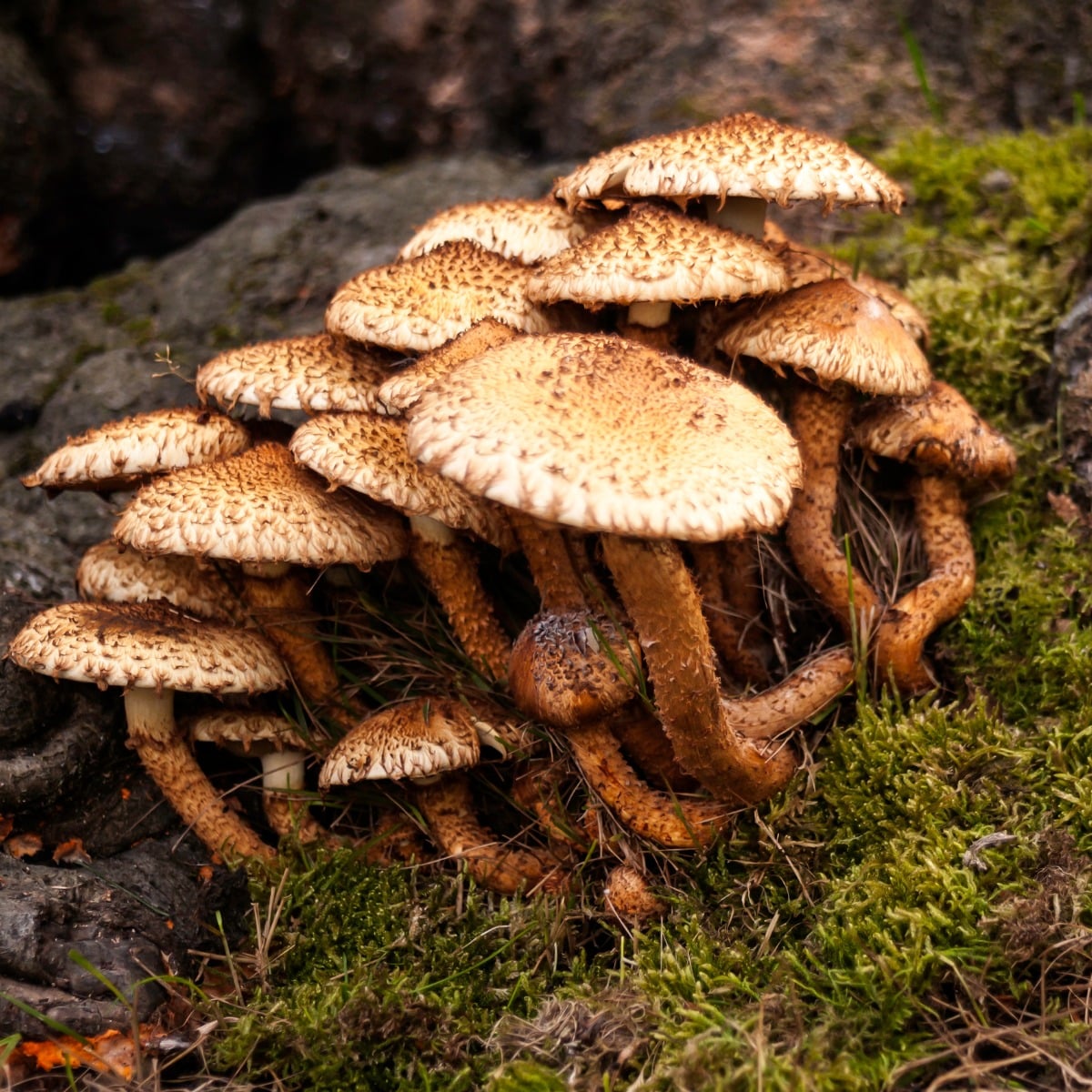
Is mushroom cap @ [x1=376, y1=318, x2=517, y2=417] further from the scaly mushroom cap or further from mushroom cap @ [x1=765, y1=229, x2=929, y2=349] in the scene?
mushroom cap @ [x1=765, y1=229, x2=929, y2=349]

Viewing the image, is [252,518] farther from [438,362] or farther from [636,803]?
[636,803]

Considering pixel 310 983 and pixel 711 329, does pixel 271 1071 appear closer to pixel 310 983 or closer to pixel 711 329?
pixel 310 983

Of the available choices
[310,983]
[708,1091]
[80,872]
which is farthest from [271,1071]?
[708,1091]

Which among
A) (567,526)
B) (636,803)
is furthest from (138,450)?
(636,803)

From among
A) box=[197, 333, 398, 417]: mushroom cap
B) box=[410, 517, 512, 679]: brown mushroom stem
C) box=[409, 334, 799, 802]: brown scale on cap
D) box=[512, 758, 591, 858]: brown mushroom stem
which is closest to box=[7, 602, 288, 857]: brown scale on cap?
box=[410, 517, 512, 679]: brown mushroom stem

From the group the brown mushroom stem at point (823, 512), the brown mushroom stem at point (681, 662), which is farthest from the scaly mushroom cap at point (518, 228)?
the brown mushroom stem at point (681, 662)

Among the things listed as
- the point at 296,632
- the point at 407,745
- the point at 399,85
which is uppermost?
the point at 399,85
